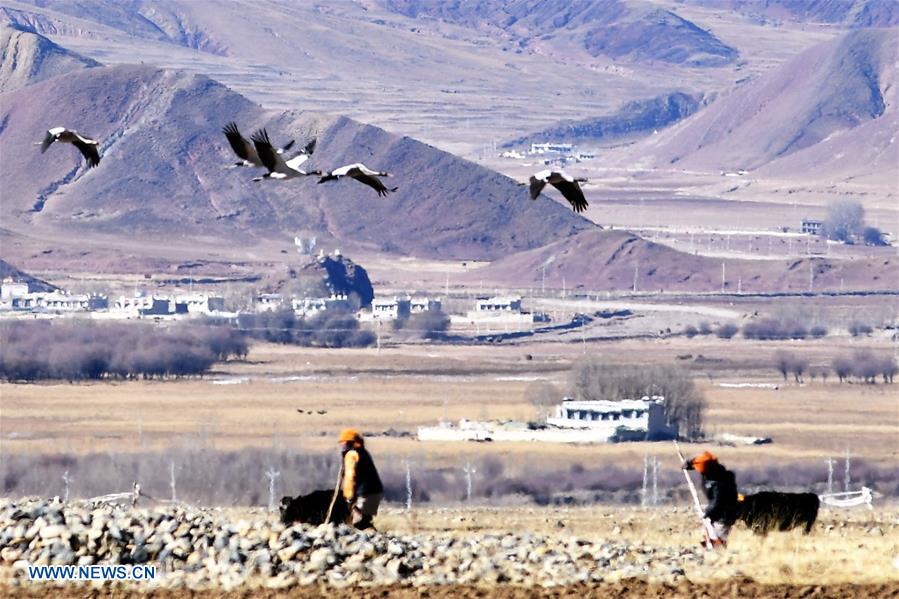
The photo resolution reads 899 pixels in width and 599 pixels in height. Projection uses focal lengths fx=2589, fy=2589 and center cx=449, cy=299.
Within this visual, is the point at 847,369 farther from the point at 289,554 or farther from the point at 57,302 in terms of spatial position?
the point at 289,554

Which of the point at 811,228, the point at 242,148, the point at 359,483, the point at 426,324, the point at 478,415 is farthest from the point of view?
the point at 811,228

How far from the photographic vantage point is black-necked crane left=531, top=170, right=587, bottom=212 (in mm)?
23781

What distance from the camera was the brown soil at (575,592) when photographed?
65.9 feet

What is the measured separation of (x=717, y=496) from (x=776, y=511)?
7.30ft

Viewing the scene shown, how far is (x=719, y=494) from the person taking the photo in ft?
74.0

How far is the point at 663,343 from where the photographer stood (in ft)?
397

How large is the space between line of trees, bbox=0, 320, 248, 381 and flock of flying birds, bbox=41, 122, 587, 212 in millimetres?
72658

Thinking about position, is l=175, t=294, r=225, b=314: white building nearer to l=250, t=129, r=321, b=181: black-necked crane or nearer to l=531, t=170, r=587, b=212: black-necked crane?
l=250, t=129, r=321, b=181: black-necked crane

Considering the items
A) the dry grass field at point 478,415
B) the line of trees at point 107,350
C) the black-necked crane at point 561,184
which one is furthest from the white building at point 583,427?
the black-necked crane at point 561,184

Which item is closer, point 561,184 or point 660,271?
point 561,184

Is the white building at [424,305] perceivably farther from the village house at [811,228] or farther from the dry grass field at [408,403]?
the village house at [811,228]

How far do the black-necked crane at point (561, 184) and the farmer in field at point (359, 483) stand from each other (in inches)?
119

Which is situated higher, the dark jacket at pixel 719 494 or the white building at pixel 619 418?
the white building at pixel 619 418

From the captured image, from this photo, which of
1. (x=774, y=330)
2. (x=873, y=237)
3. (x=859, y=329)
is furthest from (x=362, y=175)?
(x=873, y=237)
